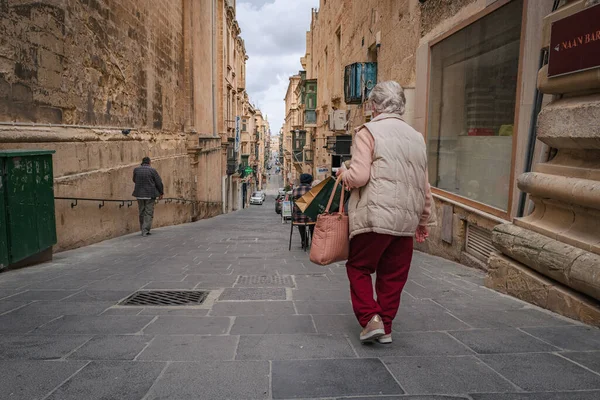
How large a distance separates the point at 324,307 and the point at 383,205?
140cm

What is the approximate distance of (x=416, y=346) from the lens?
2.89 meters

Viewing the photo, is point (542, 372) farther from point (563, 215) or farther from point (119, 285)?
point (119, 285)

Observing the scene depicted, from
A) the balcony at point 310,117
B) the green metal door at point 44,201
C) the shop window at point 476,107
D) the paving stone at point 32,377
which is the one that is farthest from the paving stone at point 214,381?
the balcony at point 310,117

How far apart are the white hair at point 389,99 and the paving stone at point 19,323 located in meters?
2.90

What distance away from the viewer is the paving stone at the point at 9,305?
3680mm

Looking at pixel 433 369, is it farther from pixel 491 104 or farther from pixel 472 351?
pixel 491 104

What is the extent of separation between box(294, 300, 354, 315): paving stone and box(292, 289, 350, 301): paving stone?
0.41ft

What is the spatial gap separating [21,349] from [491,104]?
18.3 feet

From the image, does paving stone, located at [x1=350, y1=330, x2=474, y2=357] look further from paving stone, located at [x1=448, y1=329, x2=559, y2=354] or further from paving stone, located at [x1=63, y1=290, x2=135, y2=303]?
paving stone, located at [x1=63, y1=290, x2=135, y2=303]

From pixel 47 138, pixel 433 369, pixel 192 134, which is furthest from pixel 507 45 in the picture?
pixel 192 134

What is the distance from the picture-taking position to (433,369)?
2537mm

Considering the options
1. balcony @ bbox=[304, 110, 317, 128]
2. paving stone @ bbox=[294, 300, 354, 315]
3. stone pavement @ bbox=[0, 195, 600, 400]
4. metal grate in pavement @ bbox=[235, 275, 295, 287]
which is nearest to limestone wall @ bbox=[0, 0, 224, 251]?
stone pavement @ bbox=[0, 195, 600, 400]

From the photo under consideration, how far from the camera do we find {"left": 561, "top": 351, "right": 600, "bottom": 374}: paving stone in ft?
8.26

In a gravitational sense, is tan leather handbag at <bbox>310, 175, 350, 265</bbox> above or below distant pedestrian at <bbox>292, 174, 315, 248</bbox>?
above
